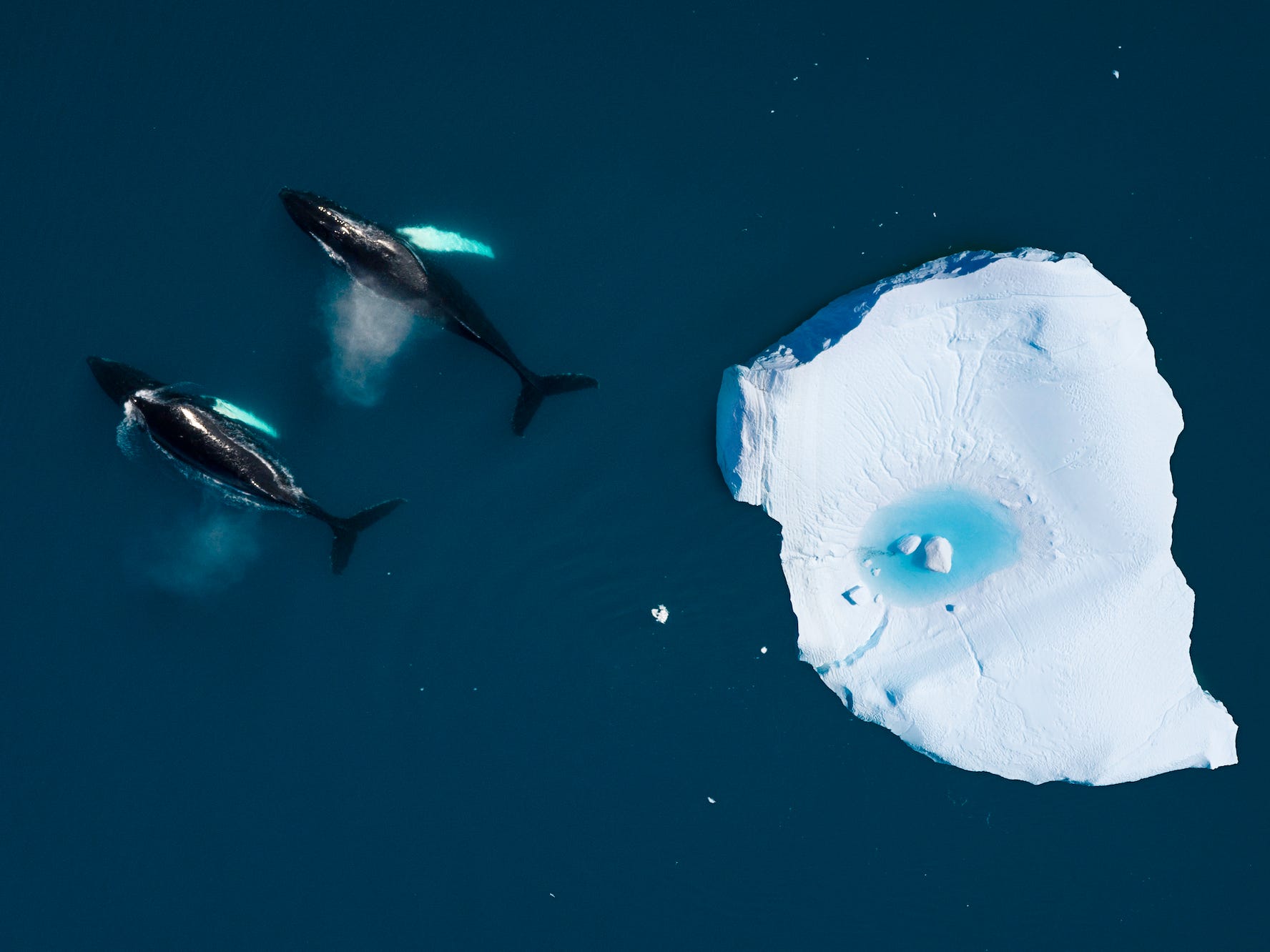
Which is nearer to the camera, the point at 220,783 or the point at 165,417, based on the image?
the point at 165,417

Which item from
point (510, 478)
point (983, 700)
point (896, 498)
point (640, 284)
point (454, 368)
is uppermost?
point (640, 284)

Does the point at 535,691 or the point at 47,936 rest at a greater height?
the point at 535,691

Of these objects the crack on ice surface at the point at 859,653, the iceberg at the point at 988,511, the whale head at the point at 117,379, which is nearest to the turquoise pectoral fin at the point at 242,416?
the whale head at the point at 117,379

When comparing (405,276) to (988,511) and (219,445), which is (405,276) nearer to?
(219,445)

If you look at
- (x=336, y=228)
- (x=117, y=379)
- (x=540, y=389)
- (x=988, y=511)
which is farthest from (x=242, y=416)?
(x=988, y=511)

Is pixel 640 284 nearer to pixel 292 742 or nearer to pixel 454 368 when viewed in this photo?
pixel 454 368

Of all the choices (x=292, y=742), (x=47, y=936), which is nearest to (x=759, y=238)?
(x=292, y=742)

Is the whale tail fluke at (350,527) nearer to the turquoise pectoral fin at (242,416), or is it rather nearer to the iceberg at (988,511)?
the turquoise pectoral fin at (242,416)
